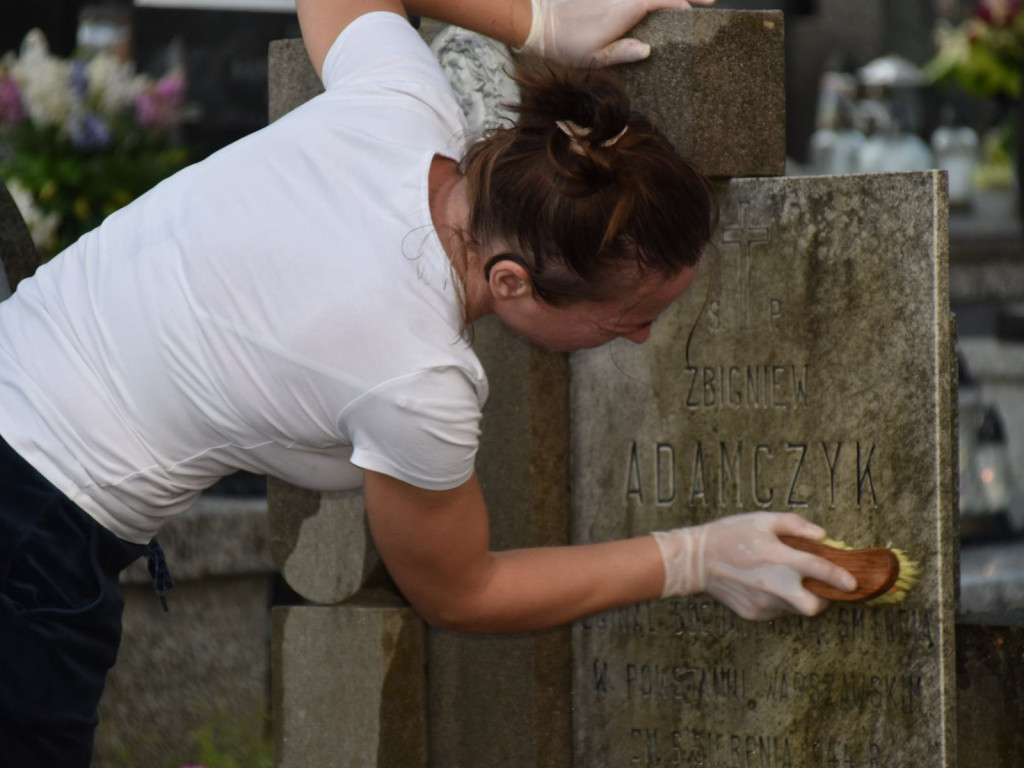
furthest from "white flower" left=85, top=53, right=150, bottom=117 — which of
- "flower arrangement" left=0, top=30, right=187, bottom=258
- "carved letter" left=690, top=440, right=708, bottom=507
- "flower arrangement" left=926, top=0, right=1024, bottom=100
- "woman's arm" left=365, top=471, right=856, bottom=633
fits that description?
"flower arrangement" left=926, top=0, right=1024, bottom=100

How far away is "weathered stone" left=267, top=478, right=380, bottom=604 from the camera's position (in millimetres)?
3072

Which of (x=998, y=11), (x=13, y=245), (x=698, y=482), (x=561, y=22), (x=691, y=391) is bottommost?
(x=698, y=482)

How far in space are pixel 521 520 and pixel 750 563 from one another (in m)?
0.54

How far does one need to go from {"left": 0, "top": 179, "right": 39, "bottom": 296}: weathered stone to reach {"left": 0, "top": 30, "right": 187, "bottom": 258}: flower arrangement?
1625mm

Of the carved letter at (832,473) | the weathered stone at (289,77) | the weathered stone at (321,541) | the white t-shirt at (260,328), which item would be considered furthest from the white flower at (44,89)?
the carved letter at (832,473)

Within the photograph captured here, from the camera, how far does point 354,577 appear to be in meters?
3.08

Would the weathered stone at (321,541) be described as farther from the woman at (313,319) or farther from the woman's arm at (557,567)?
the woman at (313,319)

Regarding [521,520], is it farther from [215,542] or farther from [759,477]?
[215,542]

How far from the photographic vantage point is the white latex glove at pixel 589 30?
2645 mm

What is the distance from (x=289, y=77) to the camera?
3.15m

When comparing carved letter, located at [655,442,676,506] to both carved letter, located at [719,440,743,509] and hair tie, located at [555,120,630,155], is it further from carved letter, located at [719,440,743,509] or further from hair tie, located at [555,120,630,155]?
hair tie, located at [555,120,630,155]

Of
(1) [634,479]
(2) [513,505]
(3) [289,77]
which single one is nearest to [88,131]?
(3) [289,77]

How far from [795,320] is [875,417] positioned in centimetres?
22

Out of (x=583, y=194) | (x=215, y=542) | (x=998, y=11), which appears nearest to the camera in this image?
(x=583, y=194)
